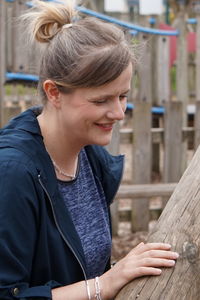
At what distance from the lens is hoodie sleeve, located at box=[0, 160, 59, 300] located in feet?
4.85

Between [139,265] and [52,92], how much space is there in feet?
1.82

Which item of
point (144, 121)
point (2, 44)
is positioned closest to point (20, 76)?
point (2, 44)

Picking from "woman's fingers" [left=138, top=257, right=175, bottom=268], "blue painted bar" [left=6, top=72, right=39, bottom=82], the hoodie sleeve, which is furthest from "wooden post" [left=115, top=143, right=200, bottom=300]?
"blue painted bar" [left=6, top=72, right=39, bottom=82]

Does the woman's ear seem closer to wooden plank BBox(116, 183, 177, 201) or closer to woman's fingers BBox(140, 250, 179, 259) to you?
woman's fingers BBox(140, 250, 179, 259)

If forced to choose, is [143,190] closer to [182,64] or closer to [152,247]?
[182,64]

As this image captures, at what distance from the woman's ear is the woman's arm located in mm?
468

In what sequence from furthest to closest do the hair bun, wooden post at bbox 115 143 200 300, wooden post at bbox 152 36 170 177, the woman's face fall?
wooden post at bbox 152 36 170 177, the hair bun, the woman's face, wooden post at bbox 115 143 200 300

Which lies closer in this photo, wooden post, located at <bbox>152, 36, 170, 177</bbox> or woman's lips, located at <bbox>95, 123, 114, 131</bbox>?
woman's lips, located at <bbox>95, 123, 114, 131</bbox>

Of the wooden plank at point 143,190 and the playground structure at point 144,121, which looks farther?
the playground structure at point 144,121

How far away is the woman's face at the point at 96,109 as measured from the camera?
157cm

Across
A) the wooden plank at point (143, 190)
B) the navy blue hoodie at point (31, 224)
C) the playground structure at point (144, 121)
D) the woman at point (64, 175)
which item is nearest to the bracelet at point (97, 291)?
the woman at point (64, 175)

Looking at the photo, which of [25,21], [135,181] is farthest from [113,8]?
[25,21]

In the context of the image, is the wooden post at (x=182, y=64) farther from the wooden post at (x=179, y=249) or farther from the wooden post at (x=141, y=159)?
the wooden post at (x=179, y=249)

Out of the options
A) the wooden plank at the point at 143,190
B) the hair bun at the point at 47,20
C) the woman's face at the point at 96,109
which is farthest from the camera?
the wooden plank at the point at 143,190
